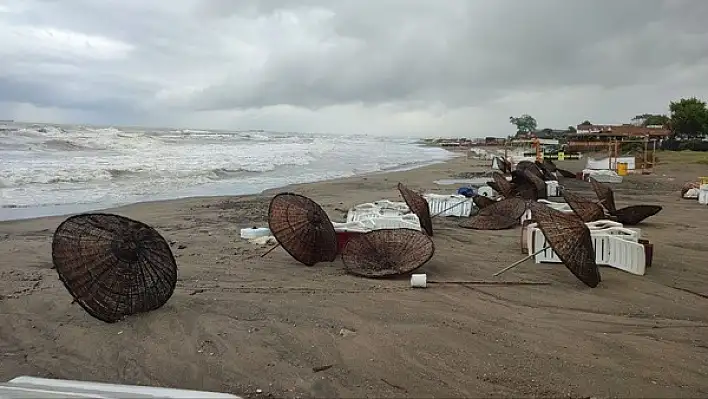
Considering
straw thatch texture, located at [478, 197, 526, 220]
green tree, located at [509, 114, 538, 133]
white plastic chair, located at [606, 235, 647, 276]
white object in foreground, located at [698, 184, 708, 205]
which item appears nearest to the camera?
white plastic chair, located at [606, 235, 647, 276]

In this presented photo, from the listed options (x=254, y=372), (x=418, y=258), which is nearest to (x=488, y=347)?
(x=254, y=372)

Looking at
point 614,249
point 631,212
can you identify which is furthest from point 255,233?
point 631,212

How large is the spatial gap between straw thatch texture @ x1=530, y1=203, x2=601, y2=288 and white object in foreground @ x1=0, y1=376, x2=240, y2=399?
4146 millimetres

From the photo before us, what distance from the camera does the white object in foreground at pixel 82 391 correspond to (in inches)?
121

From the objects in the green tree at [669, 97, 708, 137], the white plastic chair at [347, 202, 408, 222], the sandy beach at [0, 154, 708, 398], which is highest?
the green tree at [669, 97, 708, 137]

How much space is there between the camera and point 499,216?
1042 cm

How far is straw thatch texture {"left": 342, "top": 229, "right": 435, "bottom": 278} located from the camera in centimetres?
661

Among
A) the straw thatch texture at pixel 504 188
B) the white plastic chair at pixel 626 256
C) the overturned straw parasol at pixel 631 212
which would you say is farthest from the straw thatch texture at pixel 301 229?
the straw thatch texture at pixel 504 188

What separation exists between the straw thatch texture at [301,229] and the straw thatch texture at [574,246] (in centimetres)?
272

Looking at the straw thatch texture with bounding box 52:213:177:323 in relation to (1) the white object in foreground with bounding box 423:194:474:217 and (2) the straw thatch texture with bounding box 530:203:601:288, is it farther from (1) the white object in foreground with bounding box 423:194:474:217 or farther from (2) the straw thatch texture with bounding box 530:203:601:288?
(1) the white object in foreground with bounding box 423:194:474:217

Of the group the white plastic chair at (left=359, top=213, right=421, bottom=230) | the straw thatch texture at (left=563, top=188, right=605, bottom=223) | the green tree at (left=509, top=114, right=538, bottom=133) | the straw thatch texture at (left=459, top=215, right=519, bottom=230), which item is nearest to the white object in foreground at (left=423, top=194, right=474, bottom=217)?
the straw thatch texture at (left=459, top=215, right=519, bottom=230)

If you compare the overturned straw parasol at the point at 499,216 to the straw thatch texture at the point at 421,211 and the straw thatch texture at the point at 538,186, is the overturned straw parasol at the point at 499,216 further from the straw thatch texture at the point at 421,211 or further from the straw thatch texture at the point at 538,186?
the straw thatch texture at the point at 538,186

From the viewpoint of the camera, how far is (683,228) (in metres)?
9.89

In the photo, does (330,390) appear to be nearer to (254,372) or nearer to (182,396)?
(254,372)
